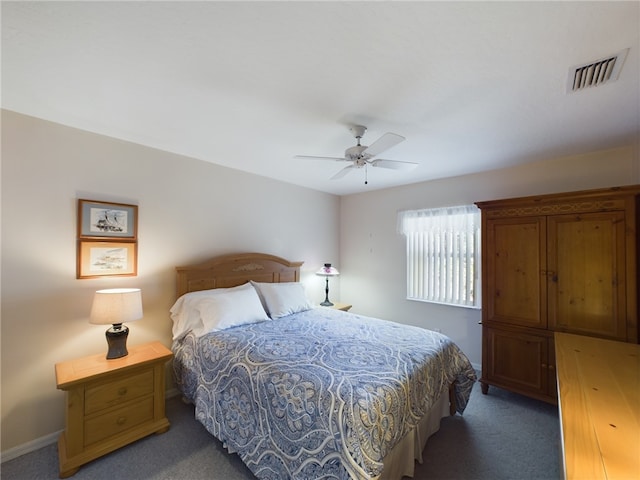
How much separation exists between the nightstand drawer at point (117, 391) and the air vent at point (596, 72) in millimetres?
3519

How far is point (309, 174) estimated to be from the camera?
351cm

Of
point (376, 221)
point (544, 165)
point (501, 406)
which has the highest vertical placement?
point (544, 165)

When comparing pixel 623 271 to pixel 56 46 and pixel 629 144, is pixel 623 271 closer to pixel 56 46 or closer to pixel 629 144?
pixel 629 144

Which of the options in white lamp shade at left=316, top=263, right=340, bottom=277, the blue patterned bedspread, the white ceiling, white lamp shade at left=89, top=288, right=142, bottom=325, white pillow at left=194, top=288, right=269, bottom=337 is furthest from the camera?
white lamp shade at left=316, top=263, right=340, bottom=277

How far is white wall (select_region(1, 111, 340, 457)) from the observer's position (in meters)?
1.93

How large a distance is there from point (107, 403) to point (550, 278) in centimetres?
389

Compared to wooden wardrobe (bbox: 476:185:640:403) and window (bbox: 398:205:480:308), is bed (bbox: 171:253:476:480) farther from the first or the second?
window (bbox: 398:205:480:308)

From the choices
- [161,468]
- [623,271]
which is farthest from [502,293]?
[161,468]

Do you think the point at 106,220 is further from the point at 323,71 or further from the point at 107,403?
the point at 323,71

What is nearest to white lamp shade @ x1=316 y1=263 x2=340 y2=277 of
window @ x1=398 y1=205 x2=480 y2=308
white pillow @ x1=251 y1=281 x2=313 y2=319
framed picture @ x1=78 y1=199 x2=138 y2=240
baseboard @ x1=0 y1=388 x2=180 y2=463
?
white pillow @ x1=251 y1=281 x2=313 y2=319

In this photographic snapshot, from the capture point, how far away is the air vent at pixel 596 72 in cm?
138

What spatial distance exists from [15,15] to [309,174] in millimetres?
2647

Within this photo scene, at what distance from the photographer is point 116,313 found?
6.61 ft

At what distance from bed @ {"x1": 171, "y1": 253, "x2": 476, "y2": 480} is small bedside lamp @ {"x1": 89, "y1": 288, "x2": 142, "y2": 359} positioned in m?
0.47
